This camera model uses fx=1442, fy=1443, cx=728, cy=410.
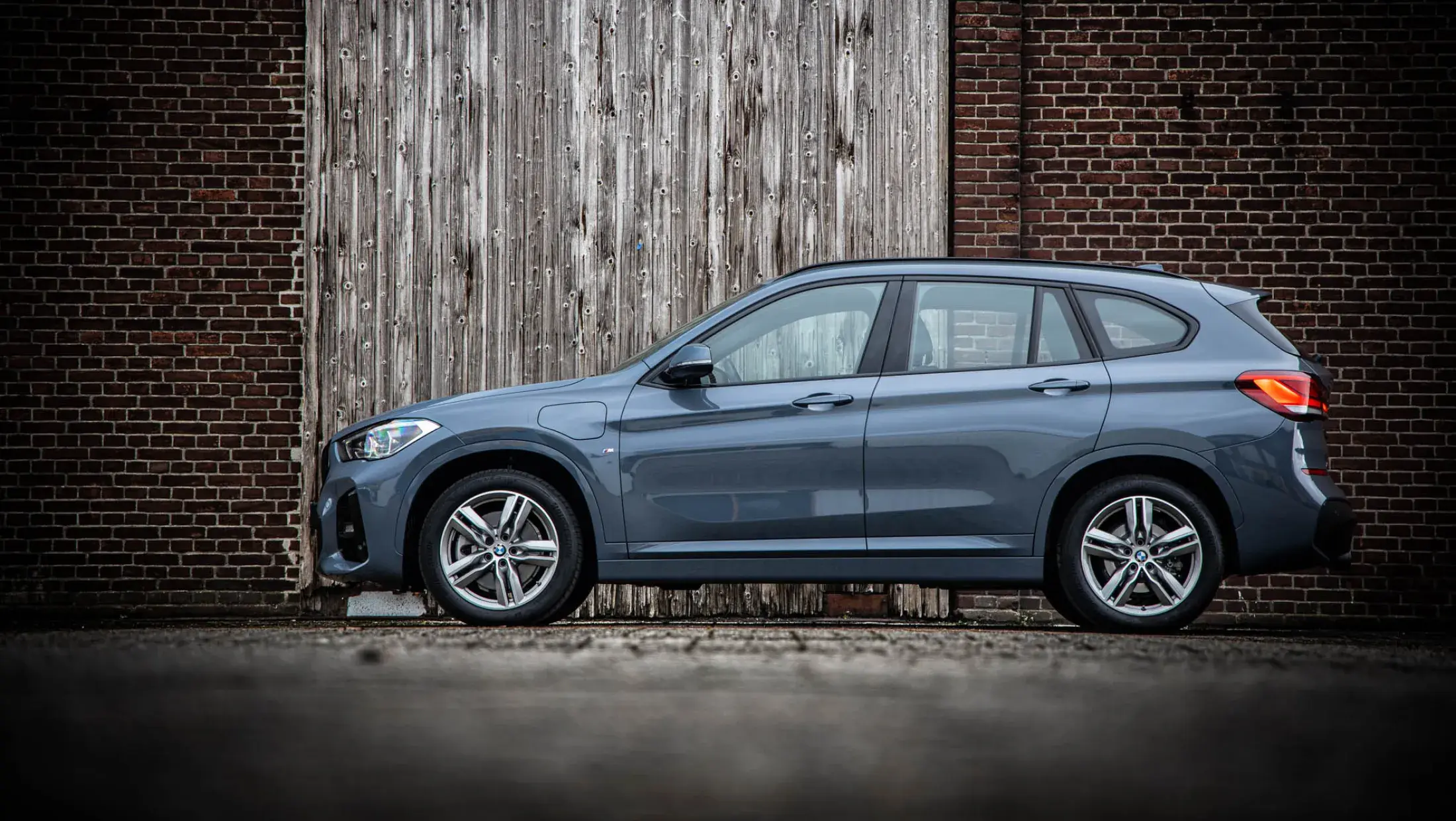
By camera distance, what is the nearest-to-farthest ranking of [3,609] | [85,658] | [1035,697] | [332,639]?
[1035,697] < [85,658] < [332,639] < [3,609]

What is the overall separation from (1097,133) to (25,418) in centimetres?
705

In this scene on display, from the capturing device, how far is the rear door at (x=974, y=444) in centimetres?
621

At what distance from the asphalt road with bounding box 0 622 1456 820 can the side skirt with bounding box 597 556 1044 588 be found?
49 centimetres

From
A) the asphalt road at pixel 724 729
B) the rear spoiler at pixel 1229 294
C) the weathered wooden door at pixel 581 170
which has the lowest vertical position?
the asphalt road at pixel 724 729

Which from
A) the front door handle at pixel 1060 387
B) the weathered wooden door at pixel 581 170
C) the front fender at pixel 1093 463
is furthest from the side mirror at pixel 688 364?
the weathered wooden door at pixel 581 170

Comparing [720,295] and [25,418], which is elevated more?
[720,295]

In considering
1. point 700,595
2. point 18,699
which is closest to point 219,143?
point 700,595

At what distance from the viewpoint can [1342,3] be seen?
30.5 ft

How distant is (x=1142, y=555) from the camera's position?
6.23 metres

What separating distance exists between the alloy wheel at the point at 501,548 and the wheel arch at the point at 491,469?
166mm

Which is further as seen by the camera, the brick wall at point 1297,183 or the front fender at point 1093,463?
the brick wall at point 1297,183

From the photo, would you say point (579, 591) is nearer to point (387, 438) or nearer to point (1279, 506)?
point (387, 438)

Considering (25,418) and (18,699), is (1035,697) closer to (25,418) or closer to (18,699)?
(18,699)

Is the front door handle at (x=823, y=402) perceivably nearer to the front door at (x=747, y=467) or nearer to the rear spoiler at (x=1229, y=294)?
the front door at (x=747, y=467)
